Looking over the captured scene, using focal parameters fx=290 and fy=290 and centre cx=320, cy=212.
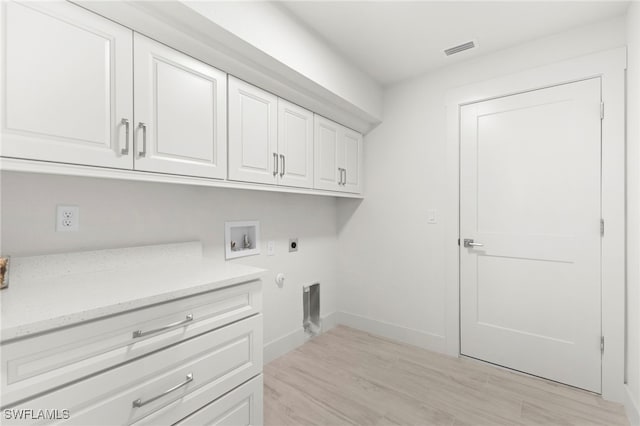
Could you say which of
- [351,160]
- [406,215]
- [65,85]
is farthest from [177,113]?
[406,215]

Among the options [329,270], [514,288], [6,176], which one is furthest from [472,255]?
[6,176]

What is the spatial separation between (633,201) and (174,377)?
2.61 m

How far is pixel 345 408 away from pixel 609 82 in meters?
2.71

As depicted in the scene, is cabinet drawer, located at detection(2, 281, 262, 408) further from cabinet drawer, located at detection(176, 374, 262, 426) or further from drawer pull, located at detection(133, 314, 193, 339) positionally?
cabinet drawer, located at detection(176, 374, 262, 426)

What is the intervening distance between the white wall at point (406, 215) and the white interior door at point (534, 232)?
0.75 feet

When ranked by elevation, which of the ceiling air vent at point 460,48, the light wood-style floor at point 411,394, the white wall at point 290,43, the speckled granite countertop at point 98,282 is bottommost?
the light wood-style floor at point 411,394

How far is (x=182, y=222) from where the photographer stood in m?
1.84

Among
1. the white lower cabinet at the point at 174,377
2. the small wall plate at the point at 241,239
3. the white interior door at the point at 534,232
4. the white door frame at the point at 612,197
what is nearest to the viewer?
the white lower cabinet at the point at 174,377

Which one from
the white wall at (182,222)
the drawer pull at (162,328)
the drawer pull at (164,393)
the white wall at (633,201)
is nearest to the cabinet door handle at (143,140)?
the white wall at (182,222)

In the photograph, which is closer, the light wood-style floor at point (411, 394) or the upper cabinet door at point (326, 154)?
the light wood-style floor at point (411, 394)

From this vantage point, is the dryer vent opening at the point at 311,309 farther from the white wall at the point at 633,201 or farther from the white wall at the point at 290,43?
the white wall at the point at 633,201

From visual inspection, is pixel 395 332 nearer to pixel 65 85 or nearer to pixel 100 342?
pixel 100 342

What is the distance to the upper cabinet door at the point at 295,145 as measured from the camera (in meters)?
2.08

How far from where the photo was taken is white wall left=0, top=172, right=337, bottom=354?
129 centimetres
